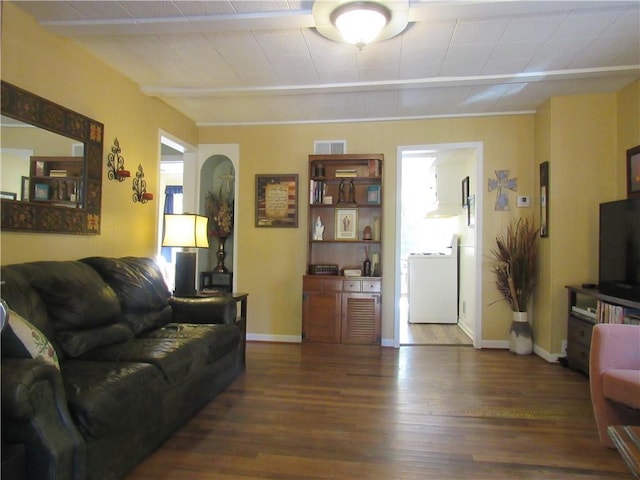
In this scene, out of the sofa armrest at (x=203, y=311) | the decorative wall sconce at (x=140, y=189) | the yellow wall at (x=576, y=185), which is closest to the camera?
the sofa armrest at (x=203, y=311)

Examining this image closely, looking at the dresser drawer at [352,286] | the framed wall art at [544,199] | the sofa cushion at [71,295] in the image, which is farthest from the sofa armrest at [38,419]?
the framed wall art at [544,199]

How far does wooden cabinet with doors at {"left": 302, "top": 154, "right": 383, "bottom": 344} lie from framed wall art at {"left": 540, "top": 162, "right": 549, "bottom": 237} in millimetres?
1655

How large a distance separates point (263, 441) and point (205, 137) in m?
3.75

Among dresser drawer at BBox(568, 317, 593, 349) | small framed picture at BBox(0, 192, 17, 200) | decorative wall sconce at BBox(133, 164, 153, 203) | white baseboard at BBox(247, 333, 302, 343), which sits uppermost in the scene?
decorative wall sconce at BBox(133, 164, 153, 203)

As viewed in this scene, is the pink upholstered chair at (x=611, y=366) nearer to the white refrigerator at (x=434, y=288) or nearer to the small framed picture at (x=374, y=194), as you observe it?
the small framed picture at (x=374, y=194)

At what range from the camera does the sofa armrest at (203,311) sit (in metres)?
3.15

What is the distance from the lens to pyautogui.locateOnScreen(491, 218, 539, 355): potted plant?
4074 mm

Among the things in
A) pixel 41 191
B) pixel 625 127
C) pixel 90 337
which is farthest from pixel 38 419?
pixel 625 127

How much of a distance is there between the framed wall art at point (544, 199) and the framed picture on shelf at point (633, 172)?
2.10 feet

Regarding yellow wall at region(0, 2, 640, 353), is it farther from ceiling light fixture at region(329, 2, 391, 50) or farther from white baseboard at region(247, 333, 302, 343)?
ceiling light fixture at region(329, 2, 391, 50)

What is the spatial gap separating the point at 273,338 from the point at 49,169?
2917 millimetres

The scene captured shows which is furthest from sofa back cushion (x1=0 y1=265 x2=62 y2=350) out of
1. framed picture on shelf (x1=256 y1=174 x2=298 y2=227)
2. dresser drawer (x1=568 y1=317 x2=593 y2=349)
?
dresser drawer (x1=568 y1=317 x2=593 y2=349)

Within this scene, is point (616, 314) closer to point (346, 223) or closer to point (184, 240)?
point (346, 223)

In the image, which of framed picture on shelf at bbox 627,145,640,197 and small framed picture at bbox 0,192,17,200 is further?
framed picture on shelf at bbox 627,145,640,197
